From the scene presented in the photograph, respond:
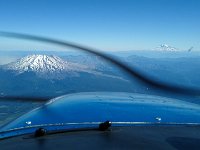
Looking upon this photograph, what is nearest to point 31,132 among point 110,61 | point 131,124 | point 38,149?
point 38,149

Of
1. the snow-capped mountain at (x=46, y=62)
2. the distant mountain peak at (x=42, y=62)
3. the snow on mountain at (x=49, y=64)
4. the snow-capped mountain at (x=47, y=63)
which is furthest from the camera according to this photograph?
the distant mountain peak at (x=42, y=62)

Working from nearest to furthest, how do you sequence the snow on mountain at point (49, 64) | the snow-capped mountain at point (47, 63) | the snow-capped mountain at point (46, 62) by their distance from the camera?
the snow-capped mountain at point (46, 62) < the snow-capped mountain at point (47, 63) < the snow on mountain at point (49, 64)

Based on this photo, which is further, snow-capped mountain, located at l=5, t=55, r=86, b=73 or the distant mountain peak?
the distant mountain peak

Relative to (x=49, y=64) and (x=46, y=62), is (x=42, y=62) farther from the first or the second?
(x=49, y=64)

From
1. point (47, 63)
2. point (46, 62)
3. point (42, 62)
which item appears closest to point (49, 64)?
point (47, 63)

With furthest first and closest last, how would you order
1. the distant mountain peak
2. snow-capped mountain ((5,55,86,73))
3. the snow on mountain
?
the distant mountain peak < the snow on mountain < snow-capped mountain ((5,55,86,73))

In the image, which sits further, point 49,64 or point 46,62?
point 49,64

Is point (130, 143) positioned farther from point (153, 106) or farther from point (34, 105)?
point (34, 105)

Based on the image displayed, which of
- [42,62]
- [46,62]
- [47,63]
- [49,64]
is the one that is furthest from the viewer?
[49,64]

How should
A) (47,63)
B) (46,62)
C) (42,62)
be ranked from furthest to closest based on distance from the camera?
(47,63)
(46,62)
(42,62)

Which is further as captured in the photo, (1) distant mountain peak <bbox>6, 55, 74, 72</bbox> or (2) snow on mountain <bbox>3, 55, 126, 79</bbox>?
(1) distant mountain peak <bbox>6, 55, 74, 72</bbox>

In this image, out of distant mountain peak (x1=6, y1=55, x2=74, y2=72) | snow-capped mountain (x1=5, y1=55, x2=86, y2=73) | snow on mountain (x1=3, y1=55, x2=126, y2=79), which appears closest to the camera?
snow-capped mountain (x1=5, y1=55, x2=86, y2=73)
